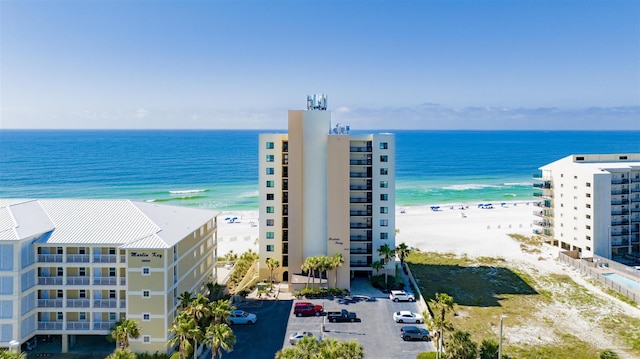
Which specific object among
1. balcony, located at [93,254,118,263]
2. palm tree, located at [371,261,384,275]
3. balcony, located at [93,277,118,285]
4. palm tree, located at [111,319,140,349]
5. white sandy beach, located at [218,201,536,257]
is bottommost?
white sandy beach, located at [218,201,536,257]

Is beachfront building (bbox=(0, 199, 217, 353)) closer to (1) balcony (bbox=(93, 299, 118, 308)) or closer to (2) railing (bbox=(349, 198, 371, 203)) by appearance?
(1) balcony (bbox=(93, 299, 118, 308))

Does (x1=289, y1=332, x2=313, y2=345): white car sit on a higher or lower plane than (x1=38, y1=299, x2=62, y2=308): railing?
lower

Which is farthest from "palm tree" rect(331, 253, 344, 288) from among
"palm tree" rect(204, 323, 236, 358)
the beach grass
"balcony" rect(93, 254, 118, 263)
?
"balcony" rect(93, 254, 118, 263)

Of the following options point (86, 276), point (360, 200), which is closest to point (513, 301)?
point (360, 200)

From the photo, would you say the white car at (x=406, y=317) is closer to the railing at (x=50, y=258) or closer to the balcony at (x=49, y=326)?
the balcony at (x=49, y=326)

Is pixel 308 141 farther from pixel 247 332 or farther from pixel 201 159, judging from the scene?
pixel 201 159
